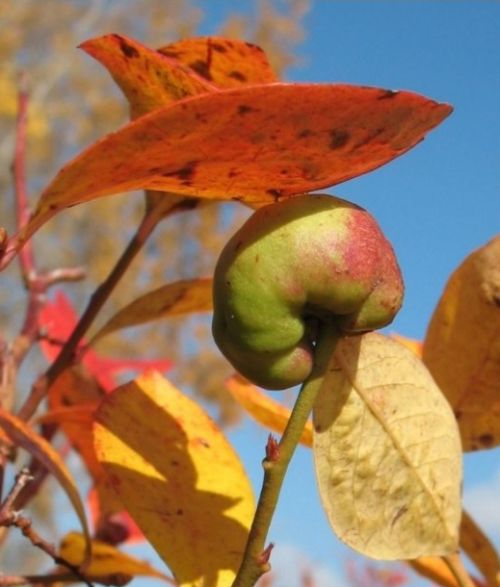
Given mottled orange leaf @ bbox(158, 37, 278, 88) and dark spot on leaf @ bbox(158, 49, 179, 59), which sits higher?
dark spot on leaf @ bbox(158, 49, 179, 59)

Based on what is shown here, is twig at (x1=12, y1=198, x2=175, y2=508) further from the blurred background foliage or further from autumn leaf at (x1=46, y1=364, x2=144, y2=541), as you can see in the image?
the blurred background foliage

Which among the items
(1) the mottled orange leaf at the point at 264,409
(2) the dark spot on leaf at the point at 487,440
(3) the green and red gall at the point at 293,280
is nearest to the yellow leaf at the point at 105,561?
(1) the mottled orange leaf at the point at 264,409

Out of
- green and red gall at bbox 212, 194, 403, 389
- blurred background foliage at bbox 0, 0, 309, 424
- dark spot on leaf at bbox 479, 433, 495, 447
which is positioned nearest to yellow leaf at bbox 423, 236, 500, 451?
dark spot on leaf at bbox 479, 433, 495, 447

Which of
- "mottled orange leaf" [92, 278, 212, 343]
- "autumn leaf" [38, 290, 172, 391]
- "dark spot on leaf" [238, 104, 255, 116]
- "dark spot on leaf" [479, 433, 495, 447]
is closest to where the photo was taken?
"dark spot on leaf" [238, 104, 255, 116]

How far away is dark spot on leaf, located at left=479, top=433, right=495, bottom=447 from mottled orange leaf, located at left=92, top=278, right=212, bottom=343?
0.26 metres

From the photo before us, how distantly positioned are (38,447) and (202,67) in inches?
11.3

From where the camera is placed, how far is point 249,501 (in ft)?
2.17

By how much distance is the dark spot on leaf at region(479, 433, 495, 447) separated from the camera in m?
0.74

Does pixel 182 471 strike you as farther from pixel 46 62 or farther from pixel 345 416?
pixel 46 62

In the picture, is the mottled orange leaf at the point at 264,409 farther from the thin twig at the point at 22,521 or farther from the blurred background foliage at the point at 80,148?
the blurred background foliage at the point at 80,148

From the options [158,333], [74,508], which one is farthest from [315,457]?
[158,333]

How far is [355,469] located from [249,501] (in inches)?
5.8

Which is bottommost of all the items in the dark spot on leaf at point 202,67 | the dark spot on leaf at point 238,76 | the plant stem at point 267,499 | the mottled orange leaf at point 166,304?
the plant stem at point 267,499

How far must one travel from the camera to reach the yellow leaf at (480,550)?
30.9 inches
